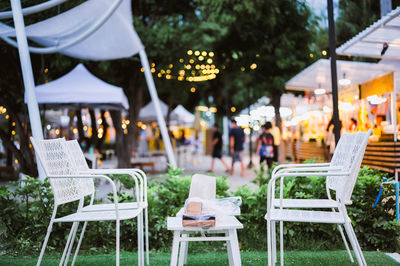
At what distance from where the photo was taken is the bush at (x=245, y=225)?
4.45 metres

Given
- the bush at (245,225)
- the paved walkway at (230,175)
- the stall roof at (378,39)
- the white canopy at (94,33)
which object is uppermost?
the white canopy at (94,33)

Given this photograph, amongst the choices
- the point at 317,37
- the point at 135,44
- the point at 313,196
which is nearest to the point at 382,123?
the point at 317,37

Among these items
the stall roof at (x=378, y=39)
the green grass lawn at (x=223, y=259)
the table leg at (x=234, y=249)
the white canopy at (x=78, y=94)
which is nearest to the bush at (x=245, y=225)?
the green grass lawn at (x=223, y=259)

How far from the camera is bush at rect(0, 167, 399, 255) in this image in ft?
14.6

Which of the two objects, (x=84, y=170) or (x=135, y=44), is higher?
(x=135, y=44)

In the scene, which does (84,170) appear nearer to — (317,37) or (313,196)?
(313,196)

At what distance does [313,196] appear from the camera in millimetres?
4668

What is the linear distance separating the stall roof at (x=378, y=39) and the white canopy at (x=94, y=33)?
426cm

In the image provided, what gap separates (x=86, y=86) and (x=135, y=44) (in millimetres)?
1517

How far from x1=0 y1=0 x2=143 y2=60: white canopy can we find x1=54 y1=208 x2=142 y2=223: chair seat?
14.6 feet

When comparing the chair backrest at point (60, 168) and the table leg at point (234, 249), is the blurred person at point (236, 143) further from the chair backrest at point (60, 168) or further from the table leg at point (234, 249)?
the table leg at point (234, 249)

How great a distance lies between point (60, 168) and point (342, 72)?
954 cm

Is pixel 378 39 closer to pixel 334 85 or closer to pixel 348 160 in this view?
pixel 334 85

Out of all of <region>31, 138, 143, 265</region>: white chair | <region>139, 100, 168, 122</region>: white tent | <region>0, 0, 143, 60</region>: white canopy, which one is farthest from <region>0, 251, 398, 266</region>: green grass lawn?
<region>139, 100, 168, 122</region>: white tent
